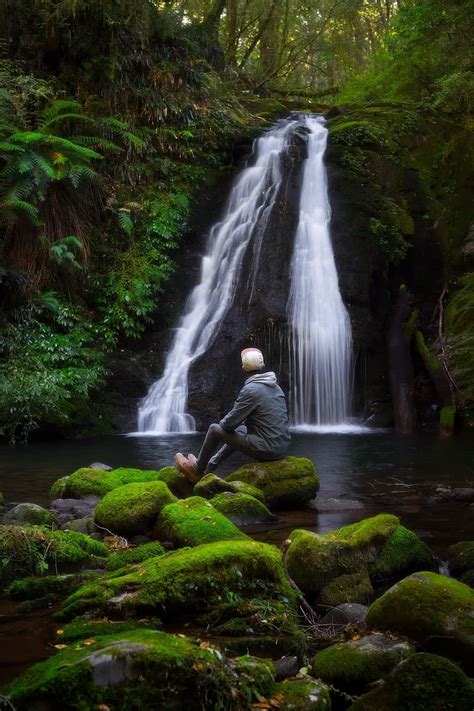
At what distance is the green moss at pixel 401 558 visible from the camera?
469cm

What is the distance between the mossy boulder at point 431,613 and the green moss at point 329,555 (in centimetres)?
68

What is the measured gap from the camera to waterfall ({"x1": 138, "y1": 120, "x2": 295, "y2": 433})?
13.9 meters

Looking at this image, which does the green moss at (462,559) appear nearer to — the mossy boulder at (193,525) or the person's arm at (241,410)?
the mossy boulder at (193,525)

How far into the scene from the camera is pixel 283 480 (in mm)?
7016

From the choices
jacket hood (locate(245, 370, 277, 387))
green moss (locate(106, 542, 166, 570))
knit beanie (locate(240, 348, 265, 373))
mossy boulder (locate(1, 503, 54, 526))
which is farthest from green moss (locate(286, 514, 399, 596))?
knit beanie (locate(240, 348, 265, 373))

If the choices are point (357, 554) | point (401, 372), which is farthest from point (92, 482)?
point (401, 372)

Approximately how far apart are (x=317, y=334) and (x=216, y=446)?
814 centimetres

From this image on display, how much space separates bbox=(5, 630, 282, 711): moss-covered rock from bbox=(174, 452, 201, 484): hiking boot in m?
4.26

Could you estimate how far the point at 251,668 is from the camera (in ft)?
9.50

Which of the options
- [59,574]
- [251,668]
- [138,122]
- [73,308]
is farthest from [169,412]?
[251,668]

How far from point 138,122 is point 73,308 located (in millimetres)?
5896

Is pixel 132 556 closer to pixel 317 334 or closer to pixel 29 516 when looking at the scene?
pixel 29 516

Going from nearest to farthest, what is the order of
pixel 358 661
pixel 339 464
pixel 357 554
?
1. pixel 358 661
2. pixel 357 554
3. pixel 339 464

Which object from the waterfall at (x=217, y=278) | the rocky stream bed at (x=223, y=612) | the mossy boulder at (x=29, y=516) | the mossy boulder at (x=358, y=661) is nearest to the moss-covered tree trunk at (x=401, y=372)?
the waterfall at (x=217, y=278)
